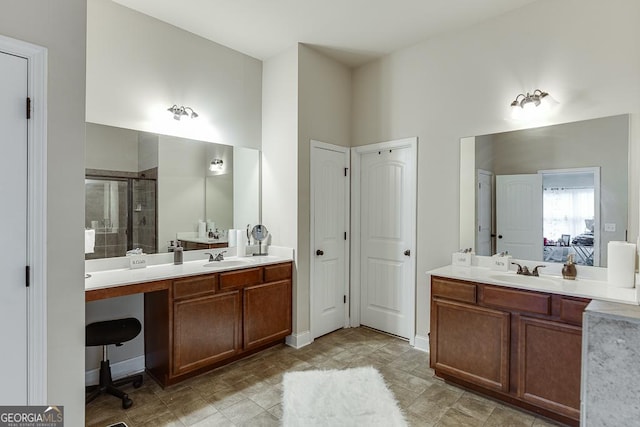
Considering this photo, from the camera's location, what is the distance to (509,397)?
234 cm

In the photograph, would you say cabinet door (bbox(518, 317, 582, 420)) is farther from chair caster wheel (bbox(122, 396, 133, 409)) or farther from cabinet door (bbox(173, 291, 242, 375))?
chair caster wheel (bbox(122, 396, 133, 409))

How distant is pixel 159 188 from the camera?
9.85ft

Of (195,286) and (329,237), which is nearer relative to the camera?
(195,286)

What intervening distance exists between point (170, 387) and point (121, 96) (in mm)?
2484

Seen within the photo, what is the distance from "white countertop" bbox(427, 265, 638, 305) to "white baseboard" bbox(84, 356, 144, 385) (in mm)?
2721

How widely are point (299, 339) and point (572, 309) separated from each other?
241 cm

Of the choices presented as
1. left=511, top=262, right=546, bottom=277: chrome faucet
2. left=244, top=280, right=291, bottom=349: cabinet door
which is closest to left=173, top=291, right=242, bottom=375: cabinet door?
left=244, top=280, right=291, bottom=349: cabinet door

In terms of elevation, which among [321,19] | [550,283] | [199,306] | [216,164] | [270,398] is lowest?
[270,398]

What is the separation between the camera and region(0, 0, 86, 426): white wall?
167 centimetres

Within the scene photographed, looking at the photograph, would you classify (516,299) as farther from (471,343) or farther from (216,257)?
(216,257)

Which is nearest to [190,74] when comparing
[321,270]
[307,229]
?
[307,229]

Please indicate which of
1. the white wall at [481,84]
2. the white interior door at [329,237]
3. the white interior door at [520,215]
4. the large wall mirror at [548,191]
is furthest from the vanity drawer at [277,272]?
the white interior door at [520,215]

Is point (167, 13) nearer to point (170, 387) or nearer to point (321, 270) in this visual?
point (321, 270)

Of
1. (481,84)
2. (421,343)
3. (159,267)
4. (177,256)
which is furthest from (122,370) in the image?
(481,84)
